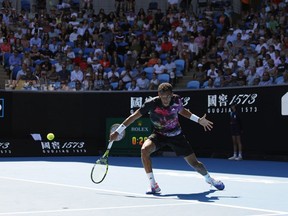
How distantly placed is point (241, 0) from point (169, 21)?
3.84 m

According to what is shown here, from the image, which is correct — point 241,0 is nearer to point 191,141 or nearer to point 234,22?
point 234,22

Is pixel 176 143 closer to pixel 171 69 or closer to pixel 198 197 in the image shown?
pixel 198 197

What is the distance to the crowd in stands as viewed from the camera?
2156 cm

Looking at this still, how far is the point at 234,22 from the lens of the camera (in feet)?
89.7

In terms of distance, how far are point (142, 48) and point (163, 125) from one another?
50.2ft

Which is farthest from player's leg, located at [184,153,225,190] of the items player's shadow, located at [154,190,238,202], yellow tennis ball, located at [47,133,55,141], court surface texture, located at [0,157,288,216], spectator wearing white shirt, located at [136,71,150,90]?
yellow tennis ball, located at [47,133,55,141]

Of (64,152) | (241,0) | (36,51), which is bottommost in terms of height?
(64,152)

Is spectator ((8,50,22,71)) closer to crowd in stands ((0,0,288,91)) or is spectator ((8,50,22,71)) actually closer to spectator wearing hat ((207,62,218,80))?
crowd in stands ((0,0,288,91))

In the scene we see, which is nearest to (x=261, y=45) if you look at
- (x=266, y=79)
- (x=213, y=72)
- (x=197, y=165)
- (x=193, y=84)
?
(x=213, y=72)

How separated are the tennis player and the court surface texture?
459 millimetres

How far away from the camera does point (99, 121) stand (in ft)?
76.7

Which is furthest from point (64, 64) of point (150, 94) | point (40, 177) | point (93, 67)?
point (40, 177)

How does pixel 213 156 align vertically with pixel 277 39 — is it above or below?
below

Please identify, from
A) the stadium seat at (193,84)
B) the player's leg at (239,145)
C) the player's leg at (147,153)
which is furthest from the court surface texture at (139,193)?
Result: the stadium seat at (193,84)
